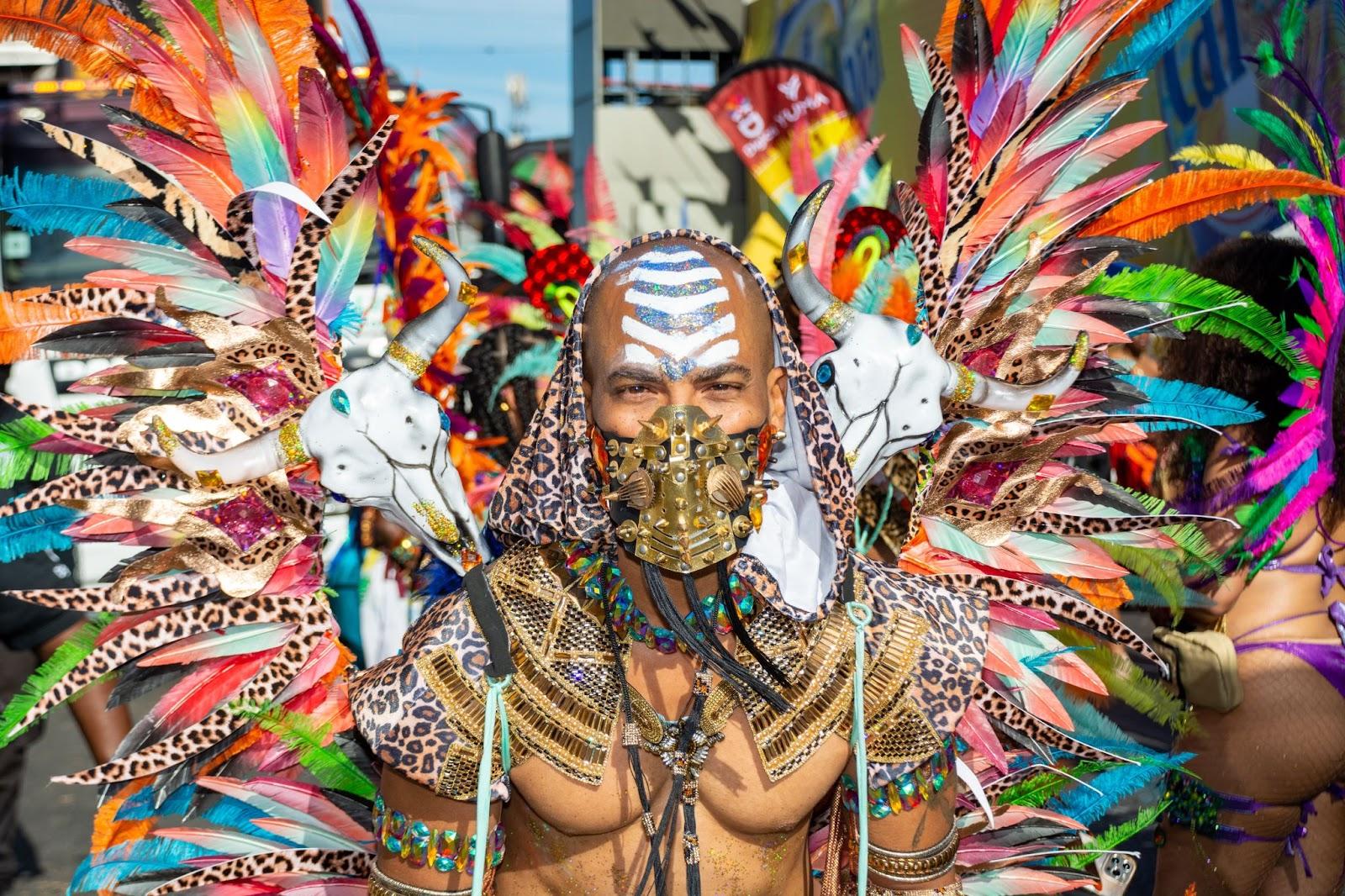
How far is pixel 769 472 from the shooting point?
221cm

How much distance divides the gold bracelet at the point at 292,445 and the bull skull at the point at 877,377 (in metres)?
0.96

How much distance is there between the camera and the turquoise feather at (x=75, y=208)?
2.29 meters

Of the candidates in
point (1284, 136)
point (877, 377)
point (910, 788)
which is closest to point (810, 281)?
point (877, 377)

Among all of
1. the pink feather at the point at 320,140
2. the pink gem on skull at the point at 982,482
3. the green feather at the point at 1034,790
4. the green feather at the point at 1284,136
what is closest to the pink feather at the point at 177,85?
the pink feather at the point at 320,140

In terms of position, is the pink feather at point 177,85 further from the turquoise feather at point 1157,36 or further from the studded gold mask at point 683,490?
the turquoise feather at point 1157,36

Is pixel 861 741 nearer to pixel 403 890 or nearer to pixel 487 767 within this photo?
pixel 487 767

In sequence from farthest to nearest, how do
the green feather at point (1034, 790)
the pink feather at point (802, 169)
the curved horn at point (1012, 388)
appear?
the pink feather at point (802, 169)
the green feather at point (1034, 790)
the curved horn at point (1012, 388)

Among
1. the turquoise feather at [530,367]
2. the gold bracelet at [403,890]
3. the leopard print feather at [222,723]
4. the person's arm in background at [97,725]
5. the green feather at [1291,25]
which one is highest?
the green feather at [1291,25]

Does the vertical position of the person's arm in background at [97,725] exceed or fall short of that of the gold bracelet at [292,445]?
it falls short

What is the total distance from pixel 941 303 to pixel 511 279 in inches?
162

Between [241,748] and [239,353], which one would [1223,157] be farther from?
[241,748]

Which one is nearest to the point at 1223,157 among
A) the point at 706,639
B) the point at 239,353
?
the point at 706,639

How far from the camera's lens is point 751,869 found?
7.00ft

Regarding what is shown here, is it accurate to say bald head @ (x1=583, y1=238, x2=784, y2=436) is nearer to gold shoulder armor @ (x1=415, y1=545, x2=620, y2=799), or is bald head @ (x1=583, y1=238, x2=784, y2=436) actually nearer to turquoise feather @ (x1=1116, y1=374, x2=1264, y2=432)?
gold shoulder armor @ (x1=415, y1=545, x2=620, y2=799)
